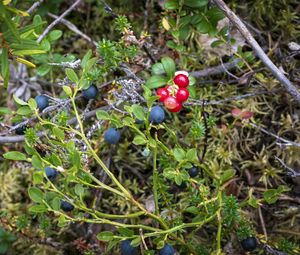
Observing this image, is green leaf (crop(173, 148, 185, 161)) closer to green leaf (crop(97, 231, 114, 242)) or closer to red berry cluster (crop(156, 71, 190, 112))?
→ red berry cluster (crop(156, 71, 190, 112))

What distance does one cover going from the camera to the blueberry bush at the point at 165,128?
86.6 inches

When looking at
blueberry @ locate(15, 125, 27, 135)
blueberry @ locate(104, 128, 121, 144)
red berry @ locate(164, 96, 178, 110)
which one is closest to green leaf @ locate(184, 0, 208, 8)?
red berry @ locate(164, 96, 178, 110)

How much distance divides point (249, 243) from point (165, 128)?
0.61m

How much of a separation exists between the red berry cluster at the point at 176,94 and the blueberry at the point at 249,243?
2.04ft

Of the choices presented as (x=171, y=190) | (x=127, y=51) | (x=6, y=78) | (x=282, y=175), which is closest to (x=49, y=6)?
(x=127, y=51)

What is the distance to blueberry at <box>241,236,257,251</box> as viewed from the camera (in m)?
2.22

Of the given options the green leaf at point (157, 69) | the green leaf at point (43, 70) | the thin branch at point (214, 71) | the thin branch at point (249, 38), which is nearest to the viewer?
the thin branch at point (249, 38)

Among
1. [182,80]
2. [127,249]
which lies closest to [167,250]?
[127,249]

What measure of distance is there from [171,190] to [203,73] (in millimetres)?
619

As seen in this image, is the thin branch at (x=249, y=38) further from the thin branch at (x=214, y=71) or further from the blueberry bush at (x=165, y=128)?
the thin branch at (x=214, y=71)

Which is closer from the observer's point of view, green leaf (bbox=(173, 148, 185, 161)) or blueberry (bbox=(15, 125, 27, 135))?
green leaf (bbox=(173, 148, 185, 161))

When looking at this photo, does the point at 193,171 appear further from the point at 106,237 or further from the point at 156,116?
the point at 106,237

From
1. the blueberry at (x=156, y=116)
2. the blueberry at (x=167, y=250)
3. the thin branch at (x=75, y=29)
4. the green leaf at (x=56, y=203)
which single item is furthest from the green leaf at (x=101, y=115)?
the thin branch at (x=75, y=29)

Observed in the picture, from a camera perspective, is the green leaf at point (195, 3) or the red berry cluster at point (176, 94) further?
the green leaf at point (195, 3)
